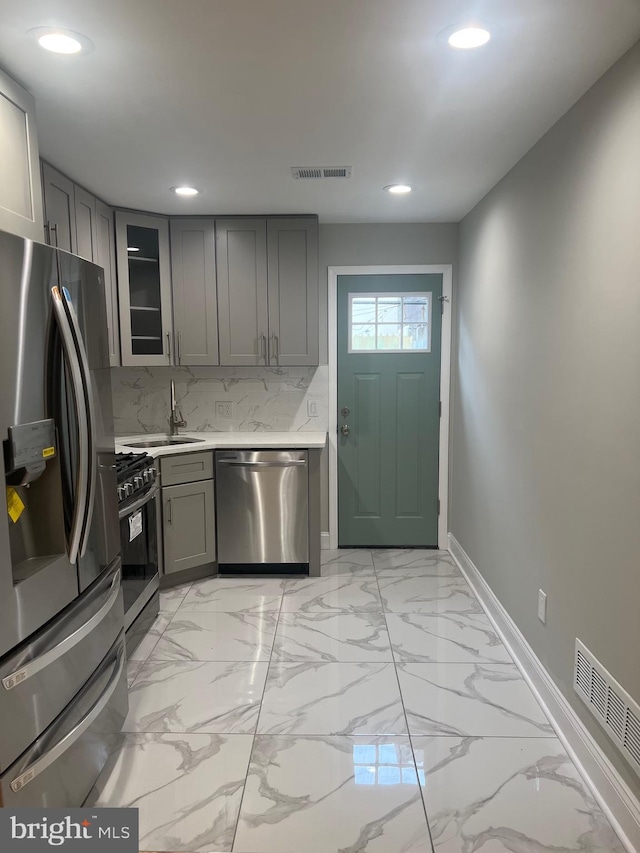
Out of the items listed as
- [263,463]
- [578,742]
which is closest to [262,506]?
[263,463]

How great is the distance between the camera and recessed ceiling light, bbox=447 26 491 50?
1703 mm

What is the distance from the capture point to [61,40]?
1.77 meters

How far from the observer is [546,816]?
1.84 m

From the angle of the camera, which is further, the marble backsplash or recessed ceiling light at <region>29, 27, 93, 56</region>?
the marble backsplash

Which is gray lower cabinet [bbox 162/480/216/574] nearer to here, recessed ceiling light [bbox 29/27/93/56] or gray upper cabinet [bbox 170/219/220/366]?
gray upper cabinet [bbox 170/219/220/366]

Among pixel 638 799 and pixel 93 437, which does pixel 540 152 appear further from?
pixel 638 799

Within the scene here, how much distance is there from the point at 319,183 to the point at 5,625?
105 inches

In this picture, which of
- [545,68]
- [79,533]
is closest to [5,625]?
[79,533]

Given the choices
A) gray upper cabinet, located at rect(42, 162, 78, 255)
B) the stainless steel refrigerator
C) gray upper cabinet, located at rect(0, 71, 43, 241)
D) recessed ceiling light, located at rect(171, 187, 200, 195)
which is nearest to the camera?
the stainless steel refrigerator

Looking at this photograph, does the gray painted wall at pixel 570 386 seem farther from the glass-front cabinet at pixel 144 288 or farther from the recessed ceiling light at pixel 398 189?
the glass-front cabinet at pixel 144 288

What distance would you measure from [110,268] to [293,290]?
1.21 meters

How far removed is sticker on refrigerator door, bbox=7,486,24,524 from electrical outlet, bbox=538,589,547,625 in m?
2.09

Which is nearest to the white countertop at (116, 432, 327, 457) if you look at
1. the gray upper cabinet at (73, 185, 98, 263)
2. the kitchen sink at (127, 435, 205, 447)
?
the kitchen sink at (127, 435, 205, 447)

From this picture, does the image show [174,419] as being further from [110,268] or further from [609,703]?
[609,703]
